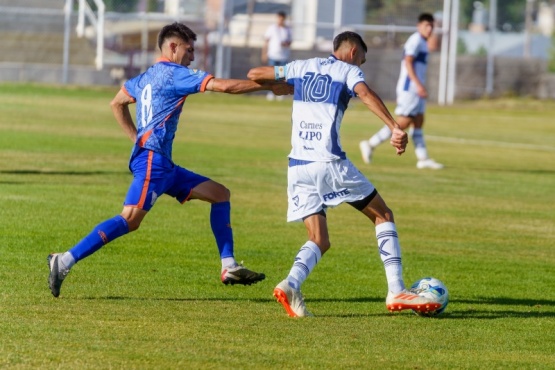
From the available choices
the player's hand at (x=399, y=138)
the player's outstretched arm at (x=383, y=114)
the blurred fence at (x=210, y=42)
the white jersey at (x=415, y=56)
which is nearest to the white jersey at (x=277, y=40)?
the blurred fence at (x=210, y=42)

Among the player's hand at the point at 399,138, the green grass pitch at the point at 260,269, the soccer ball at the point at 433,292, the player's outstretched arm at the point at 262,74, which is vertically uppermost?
the player's outstretched arm at the point at 262,74

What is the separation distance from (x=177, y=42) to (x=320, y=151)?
1.34 m

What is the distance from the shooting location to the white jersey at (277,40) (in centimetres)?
3722

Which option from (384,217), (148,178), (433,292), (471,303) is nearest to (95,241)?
(148,178)

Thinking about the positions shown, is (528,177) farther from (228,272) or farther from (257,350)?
(257,350)

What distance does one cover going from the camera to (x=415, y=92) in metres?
20.3

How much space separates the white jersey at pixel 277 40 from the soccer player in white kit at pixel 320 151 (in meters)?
28.8

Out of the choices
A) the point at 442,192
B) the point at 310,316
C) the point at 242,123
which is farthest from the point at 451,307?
the point at 242,123

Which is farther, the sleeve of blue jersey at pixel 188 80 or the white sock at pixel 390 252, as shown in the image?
the white sock at pixel 390 252

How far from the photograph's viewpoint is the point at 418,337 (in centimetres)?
790

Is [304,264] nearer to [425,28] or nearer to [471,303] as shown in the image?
[471,303]

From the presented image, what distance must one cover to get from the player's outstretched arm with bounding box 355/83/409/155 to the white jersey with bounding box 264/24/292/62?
1148 inches

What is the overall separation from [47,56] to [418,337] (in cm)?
Answer: 3790

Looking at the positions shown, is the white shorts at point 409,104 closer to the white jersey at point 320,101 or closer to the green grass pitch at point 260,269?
the green grass pitch at point 260,269
